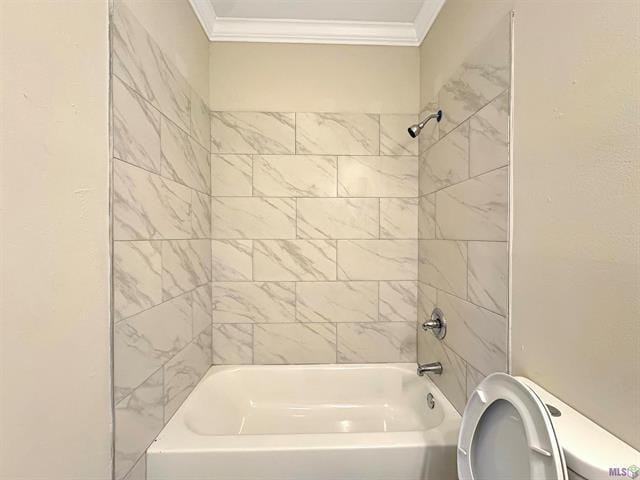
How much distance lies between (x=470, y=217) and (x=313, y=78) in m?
1.31

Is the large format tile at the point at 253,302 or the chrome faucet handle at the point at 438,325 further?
the large format tile at the point at 253,302

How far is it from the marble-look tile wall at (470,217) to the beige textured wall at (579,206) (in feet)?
0.27

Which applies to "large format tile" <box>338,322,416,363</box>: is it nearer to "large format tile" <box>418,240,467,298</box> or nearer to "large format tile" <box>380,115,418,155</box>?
"large format tile" <box>418,240,467,298</box>

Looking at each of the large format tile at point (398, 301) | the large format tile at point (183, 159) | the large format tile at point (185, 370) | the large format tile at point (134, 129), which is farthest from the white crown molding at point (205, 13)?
the large format tile at point (398, 301)

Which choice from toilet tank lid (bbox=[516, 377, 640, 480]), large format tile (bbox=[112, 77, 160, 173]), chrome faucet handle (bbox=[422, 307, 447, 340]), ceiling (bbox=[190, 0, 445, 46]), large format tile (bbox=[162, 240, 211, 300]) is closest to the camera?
toilet tank lid (bbox=[516, 377, 640, 480])

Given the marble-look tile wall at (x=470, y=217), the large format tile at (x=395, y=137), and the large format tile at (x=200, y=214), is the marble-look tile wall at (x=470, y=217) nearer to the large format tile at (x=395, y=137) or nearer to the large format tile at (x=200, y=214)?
the large format tile at (x=395, y=137)

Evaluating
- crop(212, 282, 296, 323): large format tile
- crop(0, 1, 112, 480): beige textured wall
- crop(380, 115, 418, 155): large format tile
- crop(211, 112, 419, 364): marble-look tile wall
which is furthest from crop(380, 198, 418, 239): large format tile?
crop(0, 1, 112, 480): beige textured wall

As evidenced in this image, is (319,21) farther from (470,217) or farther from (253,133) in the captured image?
(470,217)

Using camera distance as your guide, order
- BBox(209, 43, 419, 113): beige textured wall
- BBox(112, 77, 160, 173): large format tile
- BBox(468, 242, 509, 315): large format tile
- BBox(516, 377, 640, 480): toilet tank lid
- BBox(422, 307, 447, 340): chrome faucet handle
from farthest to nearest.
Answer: BBox(209, 43, 419, 113): beige textured wall → BBox(422, 307, 447, 340): chrome faucet handle → BBox(468, 242, 509, 315): large format tile → BBox(112, 77, 160, 173): large format tile → BBox(516, 377, 640, 480): toilet tank lid

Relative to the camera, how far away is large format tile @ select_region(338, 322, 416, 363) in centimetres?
218

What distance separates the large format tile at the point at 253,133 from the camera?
2.12m

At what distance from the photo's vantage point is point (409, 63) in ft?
7.07

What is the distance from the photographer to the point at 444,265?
1732 mm

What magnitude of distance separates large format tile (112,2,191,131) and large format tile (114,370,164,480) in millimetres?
1034
